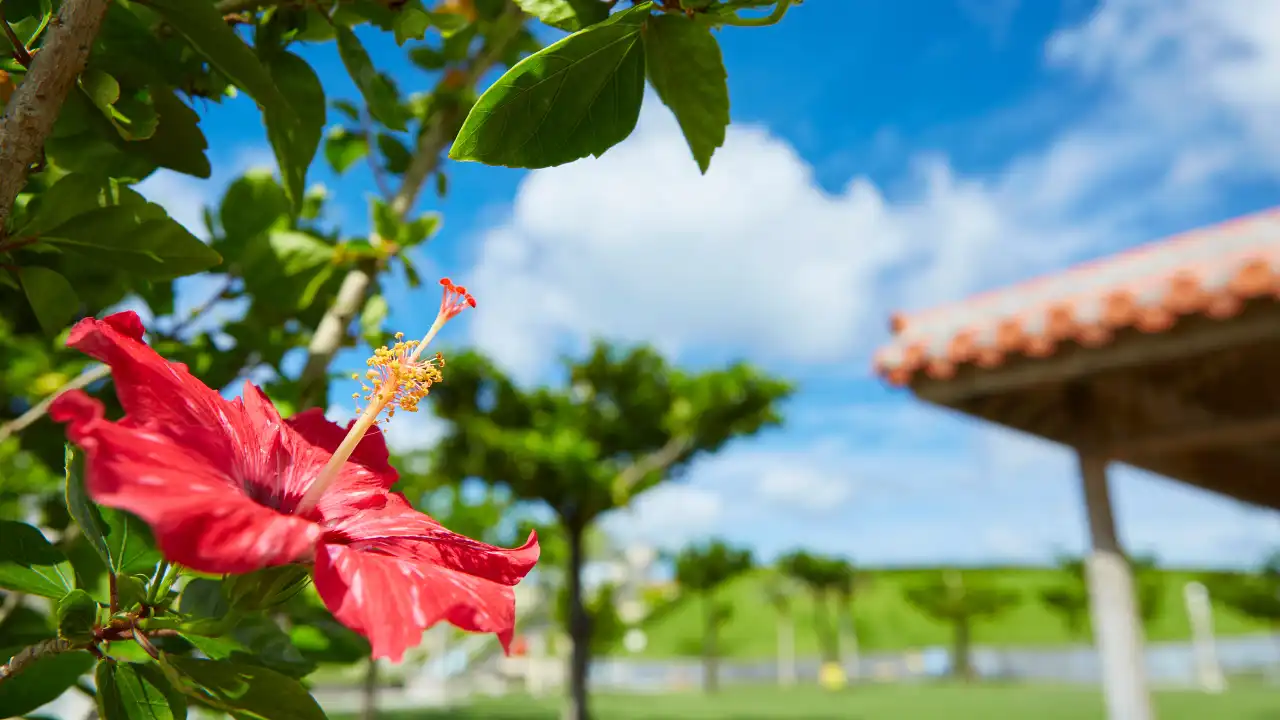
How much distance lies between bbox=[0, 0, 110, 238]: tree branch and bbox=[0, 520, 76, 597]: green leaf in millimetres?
175

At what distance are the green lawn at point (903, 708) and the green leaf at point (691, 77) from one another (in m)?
10.4

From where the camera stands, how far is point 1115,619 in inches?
122

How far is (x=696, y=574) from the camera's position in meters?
14.8

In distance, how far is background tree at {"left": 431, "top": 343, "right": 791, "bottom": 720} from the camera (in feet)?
27.0

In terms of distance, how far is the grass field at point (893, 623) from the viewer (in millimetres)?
26281

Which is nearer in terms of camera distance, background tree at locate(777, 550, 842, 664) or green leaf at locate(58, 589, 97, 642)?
green leaf at locate(58, 589, 97, 642)

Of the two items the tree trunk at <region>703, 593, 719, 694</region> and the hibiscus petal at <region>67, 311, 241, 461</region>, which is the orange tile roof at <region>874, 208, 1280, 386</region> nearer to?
the hibiscus petal at <region>67, 311, 241, 461</region>

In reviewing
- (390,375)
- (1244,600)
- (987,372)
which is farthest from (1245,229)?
(1244,600)

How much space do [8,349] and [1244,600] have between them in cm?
2502

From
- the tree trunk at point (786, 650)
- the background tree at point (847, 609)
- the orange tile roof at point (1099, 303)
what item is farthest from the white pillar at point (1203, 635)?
the orange tile roof at point (1099, 303)

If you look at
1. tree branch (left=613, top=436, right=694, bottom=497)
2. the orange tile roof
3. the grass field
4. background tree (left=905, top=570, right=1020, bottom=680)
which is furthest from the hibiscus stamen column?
the grass field

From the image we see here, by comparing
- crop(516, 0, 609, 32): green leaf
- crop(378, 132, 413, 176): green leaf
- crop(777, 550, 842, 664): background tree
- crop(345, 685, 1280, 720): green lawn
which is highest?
crop(777, 550, 842, 664): background tree

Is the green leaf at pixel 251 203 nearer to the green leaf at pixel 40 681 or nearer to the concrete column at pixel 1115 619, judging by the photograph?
the green leaf at pixel 40 681

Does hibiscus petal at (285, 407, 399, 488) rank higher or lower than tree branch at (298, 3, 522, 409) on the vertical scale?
lower
